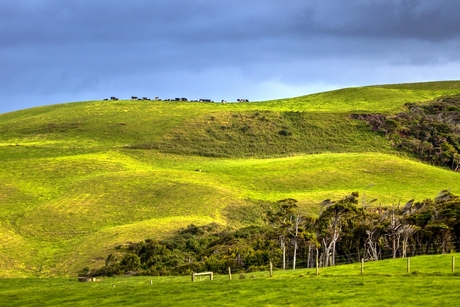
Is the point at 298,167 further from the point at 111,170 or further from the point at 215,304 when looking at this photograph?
the point at 215,304

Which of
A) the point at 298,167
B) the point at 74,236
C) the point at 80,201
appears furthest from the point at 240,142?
the point at 74,236

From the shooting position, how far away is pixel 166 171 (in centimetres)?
12862

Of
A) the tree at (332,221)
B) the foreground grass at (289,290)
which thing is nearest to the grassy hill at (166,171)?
the tree at (332,221)

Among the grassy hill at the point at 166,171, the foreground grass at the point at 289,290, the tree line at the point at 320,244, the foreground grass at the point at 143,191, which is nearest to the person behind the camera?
the foreground grass at the point at 289,290

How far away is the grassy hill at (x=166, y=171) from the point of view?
96250 mm

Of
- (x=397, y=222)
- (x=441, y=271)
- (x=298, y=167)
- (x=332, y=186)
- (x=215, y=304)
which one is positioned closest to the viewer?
(x=215, y=304)

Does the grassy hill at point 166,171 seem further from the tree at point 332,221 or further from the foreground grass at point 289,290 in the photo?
the foreground grass at point 289,290

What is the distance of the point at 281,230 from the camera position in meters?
78.6

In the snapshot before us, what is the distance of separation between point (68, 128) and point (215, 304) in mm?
134462

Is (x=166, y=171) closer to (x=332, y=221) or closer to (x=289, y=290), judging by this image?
A: (x=332, y=221)

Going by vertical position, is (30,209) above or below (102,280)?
above

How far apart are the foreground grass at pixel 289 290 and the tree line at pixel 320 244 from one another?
1554cm

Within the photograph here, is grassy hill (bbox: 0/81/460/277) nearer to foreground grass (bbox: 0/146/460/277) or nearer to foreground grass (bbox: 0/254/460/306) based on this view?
foreground grass (bbox: 0/146/460/277)

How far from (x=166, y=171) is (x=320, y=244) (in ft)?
186
